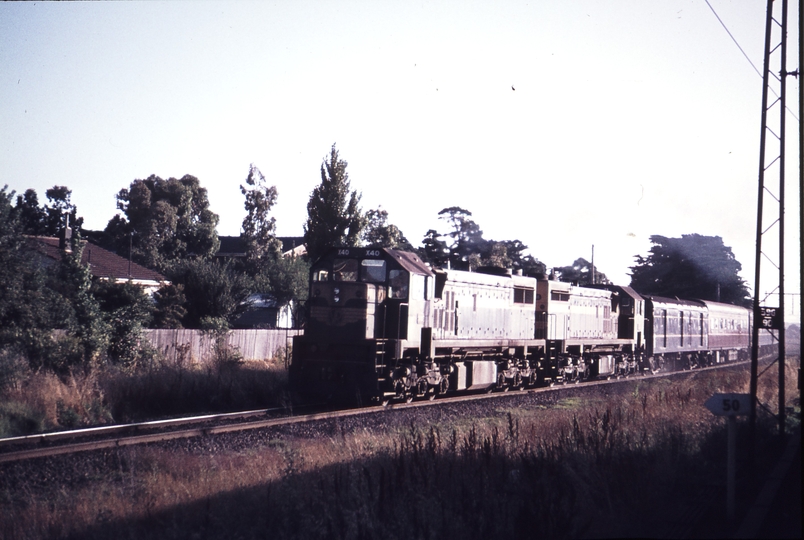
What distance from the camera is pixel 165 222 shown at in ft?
188

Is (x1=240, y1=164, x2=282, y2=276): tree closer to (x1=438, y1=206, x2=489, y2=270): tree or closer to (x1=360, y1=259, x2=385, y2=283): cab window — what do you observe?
(x1=438, y1=206, x2=489, y2=270): tree

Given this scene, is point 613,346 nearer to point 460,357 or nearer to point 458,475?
point 460,357

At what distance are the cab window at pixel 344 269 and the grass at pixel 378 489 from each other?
6.69 meters

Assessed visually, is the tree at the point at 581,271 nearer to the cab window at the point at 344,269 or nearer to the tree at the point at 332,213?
the tree at the point at 332,213

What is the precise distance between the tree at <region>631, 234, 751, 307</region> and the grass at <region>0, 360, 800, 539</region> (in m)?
42.1

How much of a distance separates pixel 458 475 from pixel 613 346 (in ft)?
75.7

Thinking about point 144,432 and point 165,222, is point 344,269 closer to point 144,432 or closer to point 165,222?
point 144,432

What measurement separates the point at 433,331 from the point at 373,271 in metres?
2.20

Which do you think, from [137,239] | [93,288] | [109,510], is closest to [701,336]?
[93,288]

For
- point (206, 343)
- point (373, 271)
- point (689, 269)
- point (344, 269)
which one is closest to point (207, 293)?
point (206, 343)

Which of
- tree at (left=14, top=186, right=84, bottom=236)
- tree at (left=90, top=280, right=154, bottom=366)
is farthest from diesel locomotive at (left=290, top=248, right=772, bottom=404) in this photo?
tree at (left=14, top=186, right=84, bottom=236)

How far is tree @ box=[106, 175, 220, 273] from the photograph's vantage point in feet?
186

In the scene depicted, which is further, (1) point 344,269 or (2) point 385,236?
(2) point 385,236

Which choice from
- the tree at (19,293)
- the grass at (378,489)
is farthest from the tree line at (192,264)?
the grass at (378,489)
